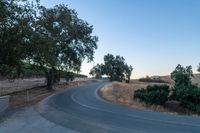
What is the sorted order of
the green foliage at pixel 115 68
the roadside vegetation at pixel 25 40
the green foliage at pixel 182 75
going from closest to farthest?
the roadside vegetation at pixel 25 40, the green foliage at pixel 182 75, the green foliage at pixel 115 68

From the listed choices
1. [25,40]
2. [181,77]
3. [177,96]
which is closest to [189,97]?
[177,96]

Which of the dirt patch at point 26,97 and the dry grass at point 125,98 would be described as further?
the dirt patch at point 26,97

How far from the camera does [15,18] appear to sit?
99.8 ft

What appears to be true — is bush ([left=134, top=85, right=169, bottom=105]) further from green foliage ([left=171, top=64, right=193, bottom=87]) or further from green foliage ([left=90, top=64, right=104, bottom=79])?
green foliage ([left=90, top=64, right=104, bottom=79])

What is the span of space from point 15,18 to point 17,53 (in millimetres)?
2951

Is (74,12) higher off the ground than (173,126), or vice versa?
(74,12)

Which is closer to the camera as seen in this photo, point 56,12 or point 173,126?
point 173,126

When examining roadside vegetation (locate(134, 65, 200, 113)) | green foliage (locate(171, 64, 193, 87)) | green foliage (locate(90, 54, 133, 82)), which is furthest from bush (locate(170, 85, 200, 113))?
green foliage (locate(90, 54, 133, 82))

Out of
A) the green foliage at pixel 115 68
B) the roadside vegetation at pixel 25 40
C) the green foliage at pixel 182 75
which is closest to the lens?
the roadside vegetation at pixel 25 40

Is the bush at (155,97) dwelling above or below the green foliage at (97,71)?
below

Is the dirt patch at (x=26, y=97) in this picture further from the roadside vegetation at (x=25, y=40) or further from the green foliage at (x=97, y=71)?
the green foliage at (x=97, y=71)

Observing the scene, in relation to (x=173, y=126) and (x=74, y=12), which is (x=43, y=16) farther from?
(x=173, y=126)

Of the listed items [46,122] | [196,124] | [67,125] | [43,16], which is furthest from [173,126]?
[43,16]

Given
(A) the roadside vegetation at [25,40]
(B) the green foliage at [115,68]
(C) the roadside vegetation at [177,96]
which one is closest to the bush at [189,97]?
(C) the roadside vegetation at [177,96]
